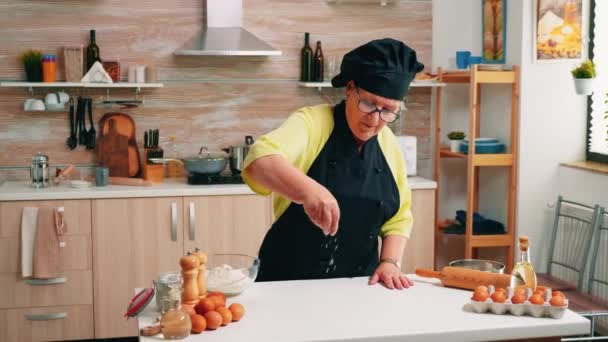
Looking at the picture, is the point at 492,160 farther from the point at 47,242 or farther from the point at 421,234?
the point at 47,242

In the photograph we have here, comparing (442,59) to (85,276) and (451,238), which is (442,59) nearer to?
(451,238)

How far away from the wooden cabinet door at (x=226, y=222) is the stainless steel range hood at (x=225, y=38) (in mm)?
841

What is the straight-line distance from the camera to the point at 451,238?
5.28 m

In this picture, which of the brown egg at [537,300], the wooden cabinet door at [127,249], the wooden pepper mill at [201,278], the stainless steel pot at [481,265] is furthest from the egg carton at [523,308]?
the wooden cabinet door at [127,249]

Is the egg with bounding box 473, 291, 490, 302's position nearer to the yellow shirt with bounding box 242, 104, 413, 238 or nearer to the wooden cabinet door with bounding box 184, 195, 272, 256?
the yellow shirt with bounding box 242, 104, 413, 238

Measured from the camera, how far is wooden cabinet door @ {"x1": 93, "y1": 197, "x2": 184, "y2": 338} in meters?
4.52

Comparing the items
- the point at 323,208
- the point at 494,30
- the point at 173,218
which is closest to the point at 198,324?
the point at 323,208

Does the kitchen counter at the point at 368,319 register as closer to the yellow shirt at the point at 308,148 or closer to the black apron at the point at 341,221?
the black apron at the point at 341,221

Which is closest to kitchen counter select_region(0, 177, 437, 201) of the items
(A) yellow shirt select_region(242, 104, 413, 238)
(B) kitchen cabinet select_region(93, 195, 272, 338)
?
(B) kitchen cabinet select_region(93, 195, 272, 338)

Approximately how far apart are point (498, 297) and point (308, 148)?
0.77 meters

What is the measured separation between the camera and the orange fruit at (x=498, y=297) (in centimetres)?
231

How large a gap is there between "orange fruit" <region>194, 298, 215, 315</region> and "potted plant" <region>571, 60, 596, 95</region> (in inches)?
115

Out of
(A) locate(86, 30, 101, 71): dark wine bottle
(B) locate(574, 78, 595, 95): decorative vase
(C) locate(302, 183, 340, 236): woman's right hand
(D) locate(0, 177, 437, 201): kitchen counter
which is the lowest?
(D) locate(0, 177, 437, 201): kitchen counter

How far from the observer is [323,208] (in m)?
2.13
